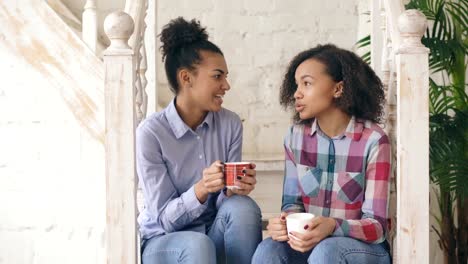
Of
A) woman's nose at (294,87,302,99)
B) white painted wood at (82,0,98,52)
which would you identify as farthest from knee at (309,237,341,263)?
white painted wood at (82,0,98,52)

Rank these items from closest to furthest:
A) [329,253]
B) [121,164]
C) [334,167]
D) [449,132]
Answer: [329,253] < [121,164] < [334,167] < [449,132]

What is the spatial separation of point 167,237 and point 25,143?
1165mm

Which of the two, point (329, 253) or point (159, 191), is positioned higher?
point (159, 191)

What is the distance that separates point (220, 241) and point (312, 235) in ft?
1.14

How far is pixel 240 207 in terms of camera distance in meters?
1.91

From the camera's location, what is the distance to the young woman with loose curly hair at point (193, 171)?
186 cm

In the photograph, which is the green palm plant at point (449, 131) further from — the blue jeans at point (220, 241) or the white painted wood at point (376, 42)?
the blue jeans at point (220, 241)

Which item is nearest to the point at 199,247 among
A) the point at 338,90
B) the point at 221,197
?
the point at 221,197

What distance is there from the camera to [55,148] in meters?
2.77

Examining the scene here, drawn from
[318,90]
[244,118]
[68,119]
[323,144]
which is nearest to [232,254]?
[323,144]

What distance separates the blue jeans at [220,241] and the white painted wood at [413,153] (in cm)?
41

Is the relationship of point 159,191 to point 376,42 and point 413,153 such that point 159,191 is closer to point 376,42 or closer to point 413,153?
point 413,153

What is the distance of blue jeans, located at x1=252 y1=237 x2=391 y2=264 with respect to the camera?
170 centimetres

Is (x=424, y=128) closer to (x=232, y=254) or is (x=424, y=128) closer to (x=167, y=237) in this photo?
(x=232, y=254)
